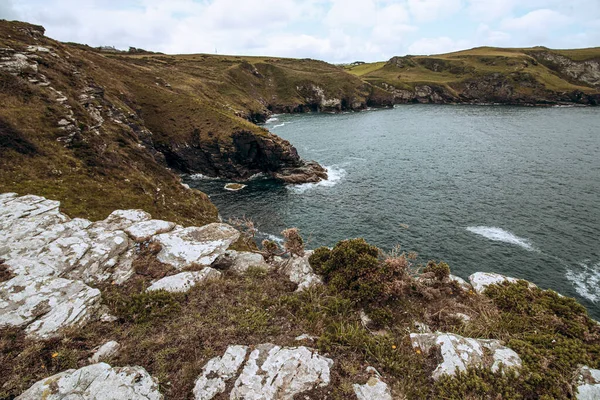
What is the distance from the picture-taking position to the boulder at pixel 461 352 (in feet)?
33.8

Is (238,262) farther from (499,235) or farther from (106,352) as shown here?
(499,235)

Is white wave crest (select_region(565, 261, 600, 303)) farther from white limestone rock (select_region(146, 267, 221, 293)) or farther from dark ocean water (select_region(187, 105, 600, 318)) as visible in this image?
white limestone rock (select_region(146, 267, 221, 293))

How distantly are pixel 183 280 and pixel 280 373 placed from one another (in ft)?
26.8

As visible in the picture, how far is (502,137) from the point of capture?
10212 cm

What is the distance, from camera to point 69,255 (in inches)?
655

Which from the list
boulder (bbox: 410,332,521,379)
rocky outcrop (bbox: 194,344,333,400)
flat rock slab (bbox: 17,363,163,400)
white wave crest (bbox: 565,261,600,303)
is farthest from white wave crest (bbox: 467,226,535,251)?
flat rock slab (bbox: 17,363,163,400)

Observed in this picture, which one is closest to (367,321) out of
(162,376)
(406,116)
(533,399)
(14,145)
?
(533,399)

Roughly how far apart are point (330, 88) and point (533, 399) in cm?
20550

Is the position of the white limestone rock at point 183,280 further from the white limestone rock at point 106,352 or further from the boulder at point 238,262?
the white limestone rock at point 106,352

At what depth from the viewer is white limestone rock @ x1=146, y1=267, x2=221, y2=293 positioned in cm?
1504

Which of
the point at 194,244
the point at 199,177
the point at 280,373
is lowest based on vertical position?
the point at 199,177

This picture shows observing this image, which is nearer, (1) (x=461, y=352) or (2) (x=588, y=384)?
(2) (x=588, y=384)

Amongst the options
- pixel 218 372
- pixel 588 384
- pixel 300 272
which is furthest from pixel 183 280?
pixel 588 384

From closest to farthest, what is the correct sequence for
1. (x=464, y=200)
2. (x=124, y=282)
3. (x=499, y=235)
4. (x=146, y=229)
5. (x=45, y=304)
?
1. (x=45, y=304)
2. (x=124, y=282)
3. (x=146, y=229)
4. (x=499, y=235)
5. (x=464, y=200)
